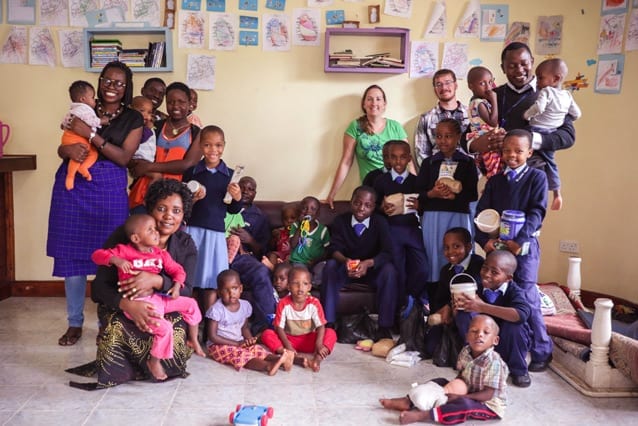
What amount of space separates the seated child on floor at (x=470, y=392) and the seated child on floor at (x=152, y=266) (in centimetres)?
109

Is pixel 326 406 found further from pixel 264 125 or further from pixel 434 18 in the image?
pixel 434 18

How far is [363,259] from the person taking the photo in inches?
148

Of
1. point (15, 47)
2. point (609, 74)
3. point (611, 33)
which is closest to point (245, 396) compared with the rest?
point (15, 47)

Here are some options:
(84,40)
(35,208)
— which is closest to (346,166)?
(84,40)

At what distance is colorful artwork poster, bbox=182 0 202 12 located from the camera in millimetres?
4504

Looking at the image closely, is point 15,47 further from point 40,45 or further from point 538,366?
point 538,366

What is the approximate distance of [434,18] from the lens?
180 inches

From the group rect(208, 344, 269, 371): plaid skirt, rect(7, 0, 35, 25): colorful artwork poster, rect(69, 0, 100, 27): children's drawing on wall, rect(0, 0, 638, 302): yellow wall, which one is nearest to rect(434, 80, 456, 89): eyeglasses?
rect(0, 0, 638, 302): yellow wall

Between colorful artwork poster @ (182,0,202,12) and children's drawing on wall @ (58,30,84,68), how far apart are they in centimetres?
84

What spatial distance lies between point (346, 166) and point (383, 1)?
1.35 metres

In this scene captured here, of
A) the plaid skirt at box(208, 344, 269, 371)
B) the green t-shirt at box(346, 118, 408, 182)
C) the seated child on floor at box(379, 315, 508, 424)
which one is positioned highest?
the green t-shirt at box(346, 118, 408, 182)

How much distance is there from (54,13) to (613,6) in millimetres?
4380

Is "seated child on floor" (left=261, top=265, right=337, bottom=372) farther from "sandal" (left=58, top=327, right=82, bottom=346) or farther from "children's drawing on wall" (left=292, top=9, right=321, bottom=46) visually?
"children's drawing on wall" (left=292, top=9, right=321, bottom=46)

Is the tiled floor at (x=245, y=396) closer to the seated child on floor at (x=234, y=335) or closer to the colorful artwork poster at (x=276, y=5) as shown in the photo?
the seated child on floor at (x=234, y=335)
